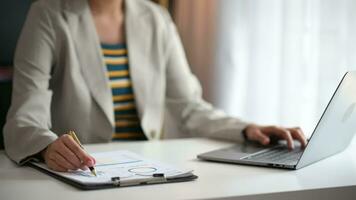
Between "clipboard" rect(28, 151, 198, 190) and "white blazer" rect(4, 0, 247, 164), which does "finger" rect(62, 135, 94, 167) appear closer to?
"clipboard" rect(28, 151, 198, 190)

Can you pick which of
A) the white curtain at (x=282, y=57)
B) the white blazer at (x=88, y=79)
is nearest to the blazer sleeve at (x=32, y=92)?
the white blazer at (x=88, y=79)

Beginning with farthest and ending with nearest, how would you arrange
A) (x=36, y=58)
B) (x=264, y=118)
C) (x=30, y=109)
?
(x=264, y=118), (x=36, y=58), (x=30, y=109)

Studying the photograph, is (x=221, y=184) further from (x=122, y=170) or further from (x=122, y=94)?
(x=122, y=94)

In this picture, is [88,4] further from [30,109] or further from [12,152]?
[12,152]

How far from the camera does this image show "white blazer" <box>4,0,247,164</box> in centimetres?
163

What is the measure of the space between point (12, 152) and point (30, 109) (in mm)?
153

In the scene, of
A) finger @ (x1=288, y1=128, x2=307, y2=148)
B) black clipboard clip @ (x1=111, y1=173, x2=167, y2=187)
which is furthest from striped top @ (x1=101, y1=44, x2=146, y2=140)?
black clipboard clip @ (x1=111, y1=173, x2=167, y2=187)

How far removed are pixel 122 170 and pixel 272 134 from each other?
535mm

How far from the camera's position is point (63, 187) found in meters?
1.16

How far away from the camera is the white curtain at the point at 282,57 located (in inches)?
73.7

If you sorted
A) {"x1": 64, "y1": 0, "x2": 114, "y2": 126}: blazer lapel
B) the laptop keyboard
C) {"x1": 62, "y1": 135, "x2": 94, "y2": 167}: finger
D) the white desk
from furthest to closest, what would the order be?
{"x1": 64, "y1": 0, "x2": 114, "y2": 126}: blazer lapel < the laptop keyboard < {"x1": 62, "y1": 135, "x2": 94, "y2": 167}: finger < the white desk

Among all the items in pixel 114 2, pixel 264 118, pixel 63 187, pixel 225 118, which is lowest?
pixel 264 118

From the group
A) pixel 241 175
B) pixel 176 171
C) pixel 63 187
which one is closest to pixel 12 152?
pixel 63 187

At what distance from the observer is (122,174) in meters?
1.21
